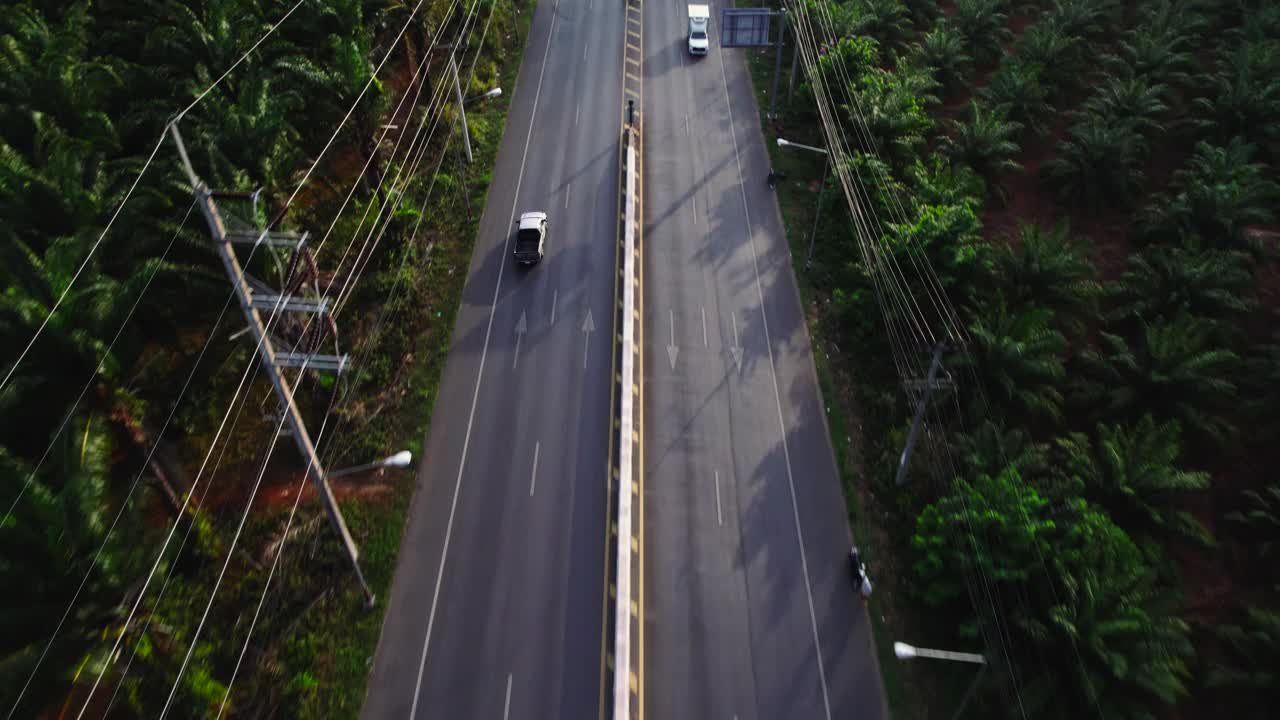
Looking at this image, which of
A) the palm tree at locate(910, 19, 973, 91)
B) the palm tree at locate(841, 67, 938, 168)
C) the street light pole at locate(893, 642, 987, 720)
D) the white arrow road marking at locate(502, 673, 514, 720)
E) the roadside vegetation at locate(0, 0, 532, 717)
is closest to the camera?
the roadside vegetation at locate(0, 0, 532, 717)

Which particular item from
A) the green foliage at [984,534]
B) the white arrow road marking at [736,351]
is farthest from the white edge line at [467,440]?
the green foliage at [984,534]

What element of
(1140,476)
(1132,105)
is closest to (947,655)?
(1140,476)

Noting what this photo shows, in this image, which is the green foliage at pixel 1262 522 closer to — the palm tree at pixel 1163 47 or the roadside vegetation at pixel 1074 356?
the roadside vegetation at pixel 1074 356

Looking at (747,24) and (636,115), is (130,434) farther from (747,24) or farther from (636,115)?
(747,24)

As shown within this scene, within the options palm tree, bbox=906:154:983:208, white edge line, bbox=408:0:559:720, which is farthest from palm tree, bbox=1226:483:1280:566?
white edge line, bbox=408:0:559:720

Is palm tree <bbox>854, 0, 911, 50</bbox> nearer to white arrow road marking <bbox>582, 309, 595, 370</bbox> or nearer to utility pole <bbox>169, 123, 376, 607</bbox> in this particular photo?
white arrow road marking <bbox>582, 309, 595, 370</bbox>
